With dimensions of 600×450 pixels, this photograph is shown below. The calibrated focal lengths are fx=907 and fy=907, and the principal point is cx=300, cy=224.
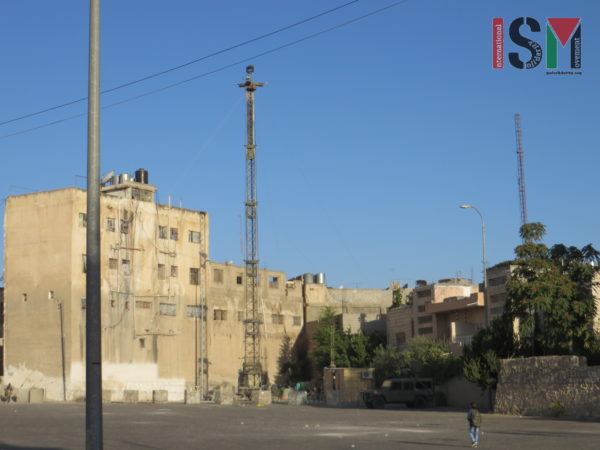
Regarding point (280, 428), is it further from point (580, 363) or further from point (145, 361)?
point (145, 361)

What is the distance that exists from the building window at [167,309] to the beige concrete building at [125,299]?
0.11 meters

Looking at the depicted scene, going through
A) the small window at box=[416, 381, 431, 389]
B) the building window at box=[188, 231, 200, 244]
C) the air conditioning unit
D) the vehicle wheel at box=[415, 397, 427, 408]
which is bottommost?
the vehicle wheel at box=[415, 397, 427, 408]

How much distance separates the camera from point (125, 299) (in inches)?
3499

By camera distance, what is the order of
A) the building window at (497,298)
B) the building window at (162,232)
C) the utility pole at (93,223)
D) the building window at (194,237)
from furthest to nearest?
the building window at (194,237) < the building window at (162,232) < the building window at (497,298) < the utility pole at (93,223)

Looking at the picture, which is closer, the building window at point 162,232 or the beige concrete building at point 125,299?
the beige concrete building at point 125,299

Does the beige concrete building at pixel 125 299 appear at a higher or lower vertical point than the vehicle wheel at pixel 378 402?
higher

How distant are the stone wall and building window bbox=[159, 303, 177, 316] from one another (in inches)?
2023

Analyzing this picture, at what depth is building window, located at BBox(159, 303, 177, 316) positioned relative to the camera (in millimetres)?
92200

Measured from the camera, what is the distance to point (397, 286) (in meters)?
122

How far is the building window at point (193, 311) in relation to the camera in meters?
95.0

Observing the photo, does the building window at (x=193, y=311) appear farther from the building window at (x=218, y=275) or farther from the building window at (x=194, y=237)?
the building window at (x=194, y=237)

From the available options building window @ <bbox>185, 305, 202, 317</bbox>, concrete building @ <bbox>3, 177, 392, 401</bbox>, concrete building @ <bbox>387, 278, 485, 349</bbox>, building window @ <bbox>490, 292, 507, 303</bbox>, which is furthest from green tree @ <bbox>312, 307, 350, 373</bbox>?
building window @ <bbox>490, 292, 507, 303</bbox>

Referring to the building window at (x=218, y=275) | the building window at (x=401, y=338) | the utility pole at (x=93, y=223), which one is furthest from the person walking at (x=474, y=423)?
the building window at (x=218, y=275)

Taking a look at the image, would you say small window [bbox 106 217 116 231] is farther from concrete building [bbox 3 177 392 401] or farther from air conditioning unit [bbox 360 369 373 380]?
air conditioning unit [bbox 360 369 373 380]
